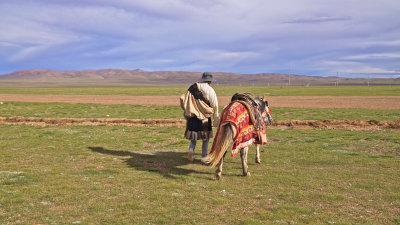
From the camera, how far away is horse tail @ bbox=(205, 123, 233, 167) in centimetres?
831

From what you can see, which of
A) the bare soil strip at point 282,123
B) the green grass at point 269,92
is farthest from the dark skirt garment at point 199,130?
the green grass at point 269,92

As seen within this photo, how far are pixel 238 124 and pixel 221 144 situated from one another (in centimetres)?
66

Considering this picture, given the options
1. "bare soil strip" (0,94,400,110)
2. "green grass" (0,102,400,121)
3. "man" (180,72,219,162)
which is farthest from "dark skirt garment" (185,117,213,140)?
"bare soil strip" (0,94,400,110)

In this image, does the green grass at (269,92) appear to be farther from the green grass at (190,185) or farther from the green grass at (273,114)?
the green grass at (190,185)

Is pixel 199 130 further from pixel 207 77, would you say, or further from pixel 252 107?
pixel 252 107

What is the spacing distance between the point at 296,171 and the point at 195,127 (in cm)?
320

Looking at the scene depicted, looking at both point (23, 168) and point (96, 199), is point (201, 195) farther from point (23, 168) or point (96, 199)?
point (23, 168)

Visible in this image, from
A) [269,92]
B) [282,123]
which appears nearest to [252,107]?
[282,123]

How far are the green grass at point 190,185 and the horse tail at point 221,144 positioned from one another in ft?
1.89

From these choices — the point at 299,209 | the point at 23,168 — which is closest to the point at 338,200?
the point at 299,209

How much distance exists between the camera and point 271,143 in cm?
1406

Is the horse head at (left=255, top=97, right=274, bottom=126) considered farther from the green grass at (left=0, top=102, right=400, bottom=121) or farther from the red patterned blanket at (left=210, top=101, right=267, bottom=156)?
the green grass at (left=0, top=102, right=400, bottom=121)

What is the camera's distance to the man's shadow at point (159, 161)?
9.42 meters

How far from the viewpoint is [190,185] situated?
26.2 ft
